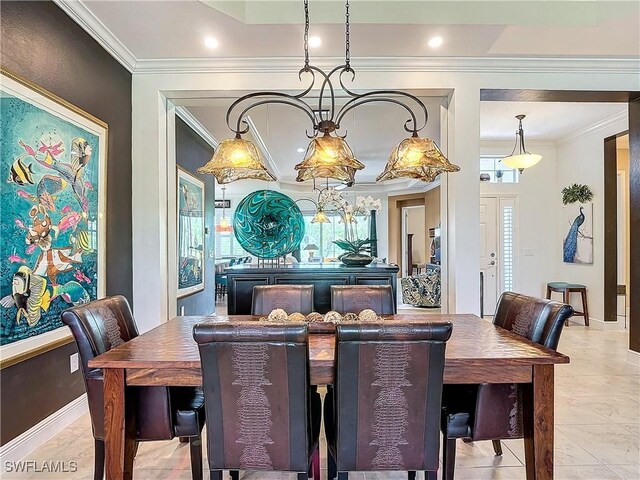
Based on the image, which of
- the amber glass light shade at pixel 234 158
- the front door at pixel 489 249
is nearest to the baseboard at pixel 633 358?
the front door at pixel 489 249

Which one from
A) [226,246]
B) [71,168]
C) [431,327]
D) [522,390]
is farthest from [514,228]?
[226,246]

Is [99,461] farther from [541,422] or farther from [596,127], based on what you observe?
[596,127]

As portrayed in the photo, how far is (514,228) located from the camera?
611 centimetres

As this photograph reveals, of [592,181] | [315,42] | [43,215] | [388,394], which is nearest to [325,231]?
[592,181]

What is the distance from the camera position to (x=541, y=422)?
165 centimetres

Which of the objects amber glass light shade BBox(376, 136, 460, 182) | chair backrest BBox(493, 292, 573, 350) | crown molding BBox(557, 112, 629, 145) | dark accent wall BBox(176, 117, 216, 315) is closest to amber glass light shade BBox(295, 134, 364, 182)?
amber glass light shade BBox(376, 136, 460, 182)

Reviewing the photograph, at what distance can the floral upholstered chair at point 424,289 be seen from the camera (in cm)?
697

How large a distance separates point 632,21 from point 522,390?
2.89m

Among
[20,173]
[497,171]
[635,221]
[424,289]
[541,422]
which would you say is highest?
[497,171]

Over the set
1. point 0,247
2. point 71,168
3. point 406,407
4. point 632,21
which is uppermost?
point 632,21

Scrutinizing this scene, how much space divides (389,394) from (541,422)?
0.76m

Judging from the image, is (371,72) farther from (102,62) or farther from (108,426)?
(108,426)

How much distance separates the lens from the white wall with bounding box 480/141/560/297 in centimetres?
610

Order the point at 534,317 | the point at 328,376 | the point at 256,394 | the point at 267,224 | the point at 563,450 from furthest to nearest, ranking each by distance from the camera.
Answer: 1. the point at 267,224
2. the point at 563,450
3. the point at 534,317
4. the point at 328,376
5. the point at 256,394
